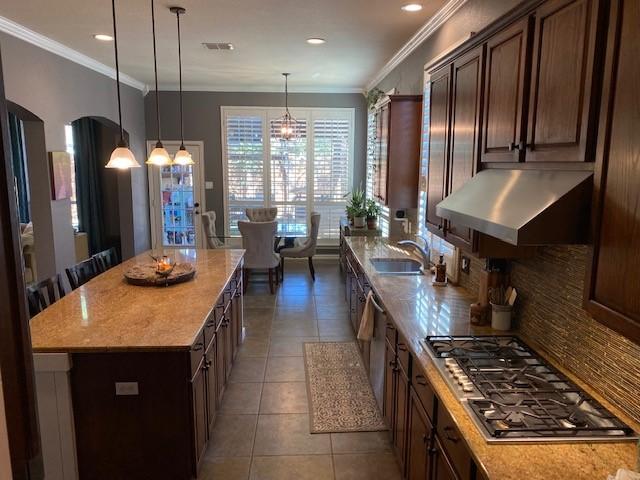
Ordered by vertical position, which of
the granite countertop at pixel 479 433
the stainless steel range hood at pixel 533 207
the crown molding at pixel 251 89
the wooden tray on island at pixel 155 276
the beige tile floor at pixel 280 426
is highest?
the crown molding at pixel 251 89

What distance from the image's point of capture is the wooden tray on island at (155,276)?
3.39m

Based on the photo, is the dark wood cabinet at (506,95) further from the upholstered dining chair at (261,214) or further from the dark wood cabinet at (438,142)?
the upholstered dining chair at (261,214)

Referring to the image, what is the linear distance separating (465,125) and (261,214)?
5.50m

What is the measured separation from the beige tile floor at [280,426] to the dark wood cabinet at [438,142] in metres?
1.49

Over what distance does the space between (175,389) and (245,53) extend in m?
4.08

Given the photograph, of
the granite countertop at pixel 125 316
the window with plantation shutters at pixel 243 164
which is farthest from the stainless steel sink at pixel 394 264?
the window with plantation shutters at pixel 243 164

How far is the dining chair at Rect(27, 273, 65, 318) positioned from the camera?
2.89 metres

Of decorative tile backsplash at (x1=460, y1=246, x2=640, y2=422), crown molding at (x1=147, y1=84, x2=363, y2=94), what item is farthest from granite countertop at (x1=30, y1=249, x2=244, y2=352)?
crown molding at (x1=147, y1=84, x2=363, y2=94)

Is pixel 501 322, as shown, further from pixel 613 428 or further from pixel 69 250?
pixel 69 250

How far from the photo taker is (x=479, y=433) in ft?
4.96

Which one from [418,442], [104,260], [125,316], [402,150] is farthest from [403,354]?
[104,260]

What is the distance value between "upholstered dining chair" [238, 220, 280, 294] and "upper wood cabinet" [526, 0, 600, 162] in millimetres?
4622

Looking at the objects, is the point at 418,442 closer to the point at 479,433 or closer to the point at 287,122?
the point at 479,433

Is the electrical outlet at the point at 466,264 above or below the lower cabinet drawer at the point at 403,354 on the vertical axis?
above
